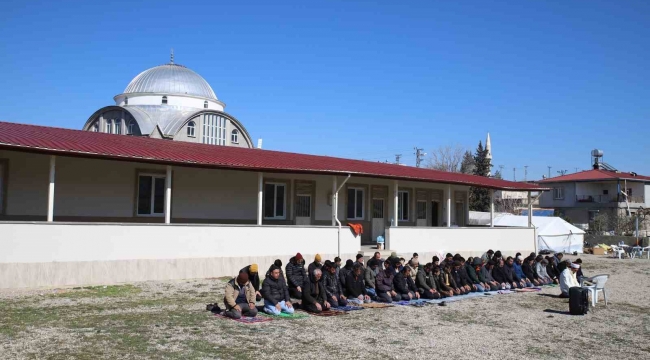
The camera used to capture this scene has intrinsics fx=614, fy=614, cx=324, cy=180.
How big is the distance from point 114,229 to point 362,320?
7.07 m

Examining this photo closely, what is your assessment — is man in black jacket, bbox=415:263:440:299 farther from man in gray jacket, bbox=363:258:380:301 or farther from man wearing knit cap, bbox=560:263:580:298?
man wearing knit cap, bbox=560:263:580:298

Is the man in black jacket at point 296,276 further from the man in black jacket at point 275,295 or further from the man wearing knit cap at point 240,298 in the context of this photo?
the man wearing knit cap at point 240,298

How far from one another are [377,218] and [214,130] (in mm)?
25908

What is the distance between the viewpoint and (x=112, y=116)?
44.4 meters

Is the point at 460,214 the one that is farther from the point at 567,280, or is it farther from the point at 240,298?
the point at 240,298

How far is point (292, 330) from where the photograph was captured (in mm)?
9930

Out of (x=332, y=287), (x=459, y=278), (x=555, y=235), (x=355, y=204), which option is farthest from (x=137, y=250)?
(x=555, y=235)

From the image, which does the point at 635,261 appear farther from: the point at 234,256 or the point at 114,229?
the point at 114,229

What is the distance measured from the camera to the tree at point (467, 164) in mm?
65275

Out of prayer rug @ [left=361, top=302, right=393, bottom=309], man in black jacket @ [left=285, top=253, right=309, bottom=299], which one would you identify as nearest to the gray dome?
man in black jacket @ [left=285, top=253, right=309, bottom=299]

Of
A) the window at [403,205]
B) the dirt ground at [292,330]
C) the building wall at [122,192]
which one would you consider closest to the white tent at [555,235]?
the window at [403,205]

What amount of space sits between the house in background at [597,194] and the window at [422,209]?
30.1 m

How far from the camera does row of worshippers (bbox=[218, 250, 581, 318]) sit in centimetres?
1130

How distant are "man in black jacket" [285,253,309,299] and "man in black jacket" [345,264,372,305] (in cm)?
95
